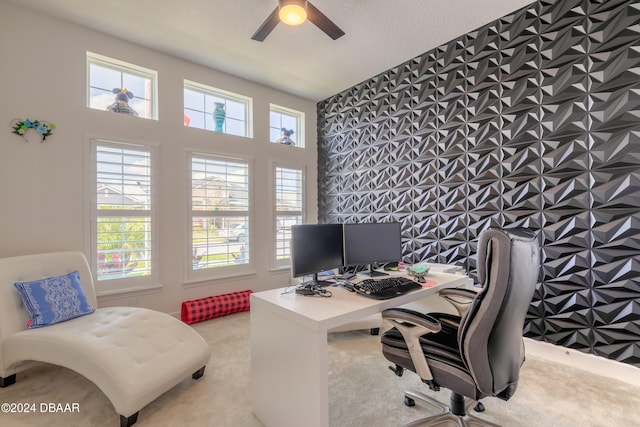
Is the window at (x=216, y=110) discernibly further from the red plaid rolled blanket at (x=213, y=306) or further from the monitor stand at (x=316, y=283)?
the monitor stand at (x=316, y=283)

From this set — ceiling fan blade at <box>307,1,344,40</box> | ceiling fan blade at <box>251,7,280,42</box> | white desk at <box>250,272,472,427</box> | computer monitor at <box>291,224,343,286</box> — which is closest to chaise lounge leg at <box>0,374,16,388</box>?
white desk at <box>250,272,472,427</box>

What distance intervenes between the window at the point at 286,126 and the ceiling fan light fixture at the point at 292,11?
216 centimetres

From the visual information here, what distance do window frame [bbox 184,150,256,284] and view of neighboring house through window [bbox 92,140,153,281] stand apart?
1.32 feet

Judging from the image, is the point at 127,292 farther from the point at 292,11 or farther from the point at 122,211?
the point at 292,11

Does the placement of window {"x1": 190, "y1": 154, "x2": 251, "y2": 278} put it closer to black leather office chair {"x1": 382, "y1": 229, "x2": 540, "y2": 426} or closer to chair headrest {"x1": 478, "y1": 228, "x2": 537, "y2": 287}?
black leather office chair {"x1": 382, "y1": 229, "x2": 540, "y2": 426}

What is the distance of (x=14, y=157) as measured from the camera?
254 centimetres

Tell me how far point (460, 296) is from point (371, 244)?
754 mm

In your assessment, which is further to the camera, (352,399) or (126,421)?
(352,399)

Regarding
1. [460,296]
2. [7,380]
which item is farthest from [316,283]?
[7,380]

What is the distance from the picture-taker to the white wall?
2.54 metres

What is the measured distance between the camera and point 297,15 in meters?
2.17

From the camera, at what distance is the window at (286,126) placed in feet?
14.4

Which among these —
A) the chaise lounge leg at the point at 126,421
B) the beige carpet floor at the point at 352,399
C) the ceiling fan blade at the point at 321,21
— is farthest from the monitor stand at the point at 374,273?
the ceiling fan blade at the point at 321,21

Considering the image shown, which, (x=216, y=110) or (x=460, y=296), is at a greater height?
(x=216, y=110)
